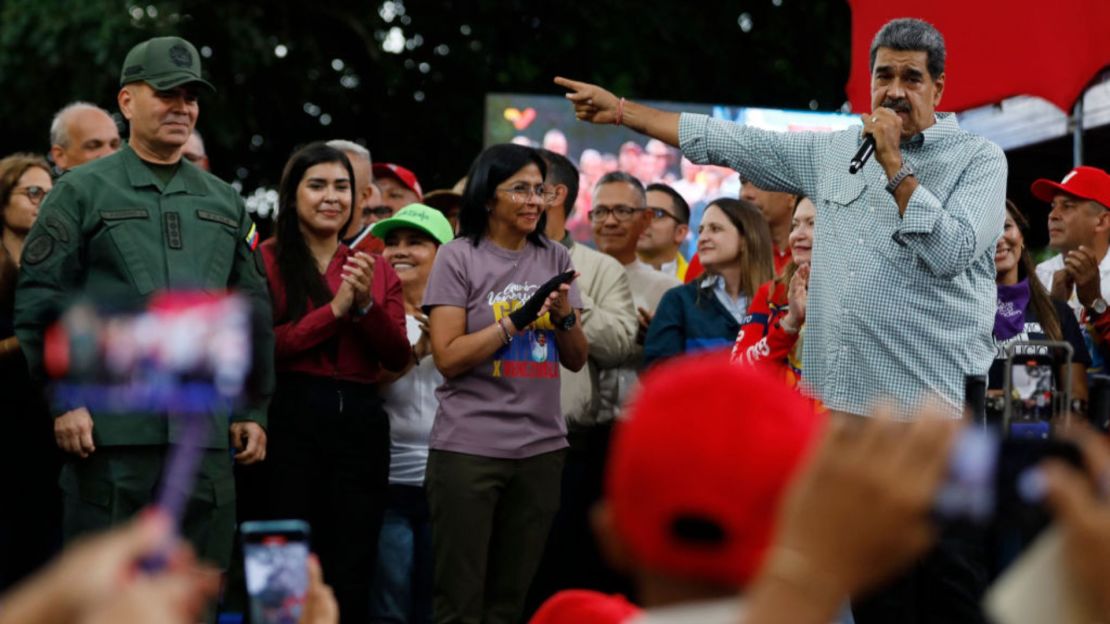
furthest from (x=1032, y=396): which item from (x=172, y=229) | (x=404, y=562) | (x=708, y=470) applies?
(x=708, y=470)

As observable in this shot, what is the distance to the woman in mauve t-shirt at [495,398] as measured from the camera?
241 inches

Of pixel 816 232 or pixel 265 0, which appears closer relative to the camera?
pixel 816 232

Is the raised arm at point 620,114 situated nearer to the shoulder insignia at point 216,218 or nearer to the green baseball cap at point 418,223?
the shoulder insignia at point 216,218

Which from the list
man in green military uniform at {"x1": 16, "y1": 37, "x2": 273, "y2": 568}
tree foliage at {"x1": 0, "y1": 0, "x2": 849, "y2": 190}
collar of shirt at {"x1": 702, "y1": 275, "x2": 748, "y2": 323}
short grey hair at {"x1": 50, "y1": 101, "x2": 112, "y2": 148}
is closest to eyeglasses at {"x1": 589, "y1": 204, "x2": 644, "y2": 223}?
collar of shirt at {"x1": 702, "y1": 275, "x2": 748, "y2": 323}

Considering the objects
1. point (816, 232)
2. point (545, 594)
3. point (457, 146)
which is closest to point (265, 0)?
point (457, 146)

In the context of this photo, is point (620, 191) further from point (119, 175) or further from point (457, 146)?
point (457, 146)

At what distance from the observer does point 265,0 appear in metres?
17.1

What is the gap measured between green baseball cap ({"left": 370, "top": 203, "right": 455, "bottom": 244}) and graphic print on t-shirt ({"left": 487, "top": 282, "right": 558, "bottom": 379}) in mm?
1023

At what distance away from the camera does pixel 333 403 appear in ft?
21.3

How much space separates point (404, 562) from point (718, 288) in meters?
1.87

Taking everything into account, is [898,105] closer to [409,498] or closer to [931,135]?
[931,135]

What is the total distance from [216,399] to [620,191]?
6211mm

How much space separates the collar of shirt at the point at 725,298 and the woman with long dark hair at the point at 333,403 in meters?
1.49

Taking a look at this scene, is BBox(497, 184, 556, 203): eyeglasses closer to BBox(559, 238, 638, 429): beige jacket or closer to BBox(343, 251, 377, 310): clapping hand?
BBox(343, 251, 377, 310): clapping hand
